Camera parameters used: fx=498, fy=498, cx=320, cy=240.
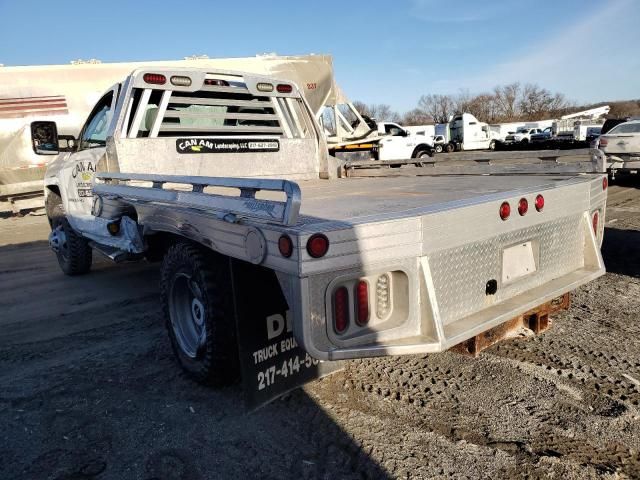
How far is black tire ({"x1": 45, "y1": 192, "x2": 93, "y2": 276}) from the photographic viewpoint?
6074 mm

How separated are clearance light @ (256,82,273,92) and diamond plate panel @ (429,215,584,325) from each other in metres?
3.53

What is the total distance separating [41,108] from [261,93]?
9.69 metres

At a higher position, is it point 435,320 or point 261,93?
point 261,93

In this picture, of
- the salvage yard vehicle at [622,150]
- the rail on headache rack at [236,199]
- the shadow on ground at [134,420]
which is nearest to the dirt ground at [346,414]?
the shadow on ground at [134,420]

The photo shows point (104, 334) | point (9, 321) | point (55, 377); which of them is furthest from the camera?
point (9, 321)

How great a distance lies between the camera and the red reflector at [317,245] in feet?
6.73

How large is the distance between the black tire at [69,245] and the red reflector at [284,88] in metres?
2.93

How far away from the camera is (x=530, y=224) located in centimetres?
288

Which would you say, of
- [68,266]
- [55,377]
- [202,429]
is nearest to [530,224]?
[202,429]

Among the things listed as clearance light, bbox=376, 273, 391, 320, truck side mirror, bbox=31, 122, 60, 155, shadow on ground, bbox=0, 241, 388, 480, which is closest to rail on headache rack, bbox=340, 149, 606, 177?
clearance light, bbox=376, 273, 391, 320

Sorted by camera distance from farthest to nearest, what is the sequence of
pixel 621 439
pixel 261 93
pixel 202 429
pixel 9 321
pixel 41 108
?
pixel 41 108
pixel 261 93
pixel 9 321
pixel 202 429
pixel 621 439

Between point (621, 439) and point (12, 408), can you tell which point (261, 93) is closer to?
point (12, 408)

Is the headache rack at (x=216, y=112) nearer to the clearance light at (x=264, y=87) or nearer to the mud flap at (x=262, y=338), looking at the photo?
the clearance light at (x=264, y=87)

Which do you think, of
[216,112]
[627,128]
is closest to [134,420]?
[216,112]
